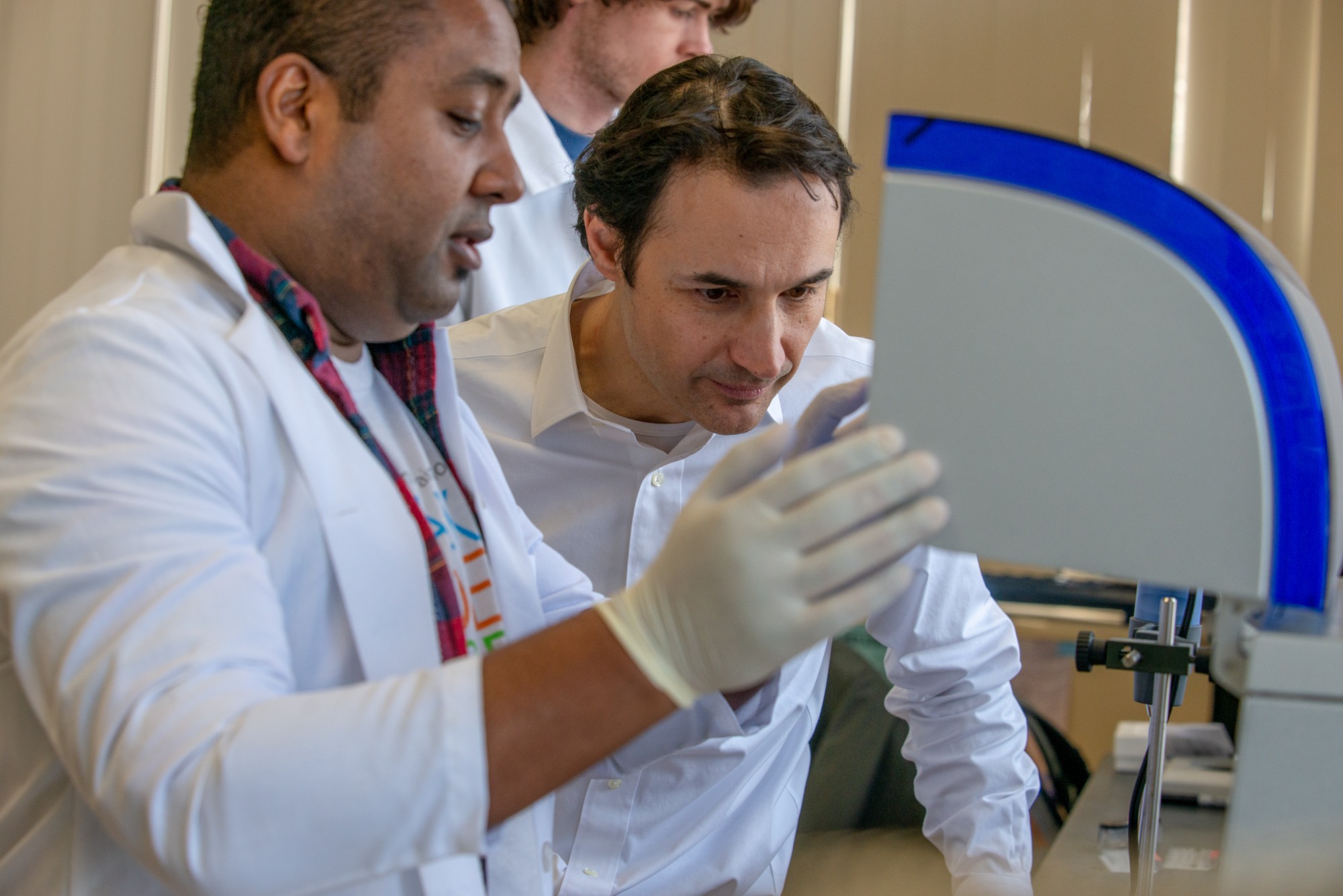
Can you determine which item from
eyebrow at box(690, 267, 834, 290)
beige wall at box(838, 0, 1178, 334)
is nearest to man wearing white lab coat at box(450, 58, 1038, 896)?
eyebrow at box(690, 267, 834, 290)

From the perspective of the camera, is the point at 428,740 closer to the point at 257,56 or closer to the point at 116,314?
the point at 116,314

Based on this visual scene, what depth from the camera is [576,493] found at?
1575mm

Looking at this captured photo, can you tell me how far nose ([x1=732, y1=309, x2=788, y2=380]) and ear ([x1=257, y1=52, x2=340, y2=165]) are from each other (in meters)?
0.56

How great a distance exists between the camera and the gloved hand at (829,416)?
3.14ft

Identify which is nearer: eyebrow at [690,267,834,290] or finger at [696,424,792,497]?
finger at [696,424,792,497]

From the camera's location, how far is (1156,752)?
3.92 feet

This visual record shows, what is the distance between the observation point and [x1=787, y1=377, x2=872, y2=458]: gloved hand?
956 millimetres

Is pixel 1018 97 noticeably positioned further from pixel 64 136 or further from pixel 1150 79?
pixel 64 136

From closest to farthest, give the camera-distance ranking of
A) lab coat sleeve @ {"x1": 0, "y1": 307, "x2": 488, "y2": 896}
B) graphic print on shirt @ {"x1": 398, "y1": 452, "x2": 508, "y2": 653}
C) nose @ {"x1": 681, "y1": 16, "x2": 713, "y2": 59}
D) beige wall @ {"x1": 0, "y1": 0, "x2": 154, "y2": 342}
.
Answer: lab coat sleeve @ {"x1": 0, "y1": 307, "x2": 488, "y2": 896} → graphic print on shirt @ {"x1": 398, "y1": 452, "x2": 508, "y2": 653} → nose @ {"x1": 681, "y1": 16, "x2": 713, "y2": 59} → beige wall @ {"x1": 0, "y1": 0, "x2": 154, "y2": 342}

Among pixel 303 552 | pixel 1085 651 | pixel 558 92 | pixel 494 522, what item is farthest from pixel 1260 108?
pixel 303 552

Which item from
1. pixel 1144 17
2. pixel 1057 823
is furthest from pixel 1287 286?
pixel 1144 17

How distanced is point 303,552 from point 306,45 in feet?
1.27

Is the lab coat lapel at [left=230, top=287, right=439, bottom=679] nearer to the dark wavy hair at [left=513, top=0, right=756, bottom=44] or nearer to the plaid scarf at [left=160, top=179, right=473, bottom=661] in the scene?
the plaid scarf at [left=160, top=179, right=473, bottom=661]

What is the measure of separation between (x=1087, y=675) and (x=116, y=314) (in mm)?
3388
